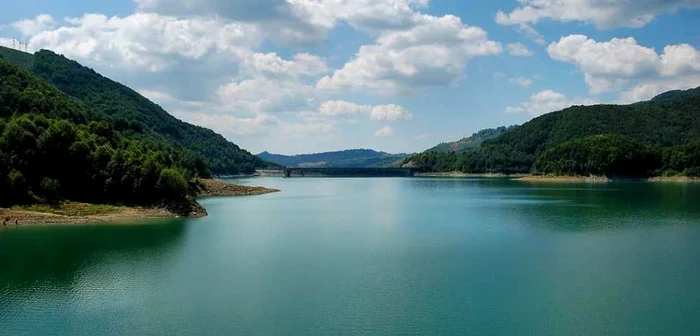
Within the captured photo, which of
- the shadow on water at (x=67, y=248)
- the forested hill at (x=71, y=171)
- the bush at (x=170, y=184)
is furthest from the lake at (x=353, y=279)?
the forested hill at (x=71, y=171)

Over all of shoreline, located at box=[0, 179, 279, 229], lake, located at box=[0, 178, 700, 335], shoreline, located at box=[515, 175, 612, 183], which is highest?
shoreline, located at box=[515, 175, 612, 183]

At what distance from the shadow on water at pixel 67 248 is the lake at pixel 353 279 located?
0.48 feet

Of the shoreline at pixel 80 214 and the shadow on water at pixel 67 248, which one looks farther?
the shoreline at pixel 80 214

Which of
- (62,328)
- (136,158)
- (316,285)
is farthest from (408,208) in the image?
(62,328)

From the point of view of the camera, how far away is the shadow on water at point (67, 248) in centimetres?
3136

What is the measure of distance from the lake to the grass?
18.6ft

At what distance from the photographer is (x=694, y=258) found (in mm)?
36875

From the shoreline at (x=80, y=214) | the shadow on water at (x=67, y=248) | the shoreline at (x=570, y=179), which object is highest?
the shoreline at (x=570, y=179)

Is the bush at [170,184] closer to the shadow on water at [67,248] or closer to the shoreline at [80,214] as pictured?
the shoreline at [80,214]

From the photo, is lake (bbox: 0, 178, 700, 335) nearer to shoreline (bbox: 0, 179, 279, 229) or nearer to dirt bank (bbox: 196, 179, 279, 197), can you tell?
shoreline (bbox: 0, 179, 279, 229)

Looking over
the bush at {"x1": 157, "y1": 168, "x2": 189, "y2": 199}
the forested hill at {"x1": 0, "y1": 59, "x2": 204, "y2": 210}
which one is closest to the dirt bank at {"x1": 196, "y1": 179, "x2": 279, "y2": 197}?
the forested hill at {"x1": 0, "y1": 59, "x2": 204, "y2": 210}

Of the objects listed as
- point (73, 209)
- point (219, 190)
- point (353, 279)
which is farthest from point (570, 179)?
point (353, 279)

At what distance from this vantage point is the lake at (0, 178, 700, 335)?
2348 cm

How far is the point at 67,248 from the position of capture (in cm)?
4016
